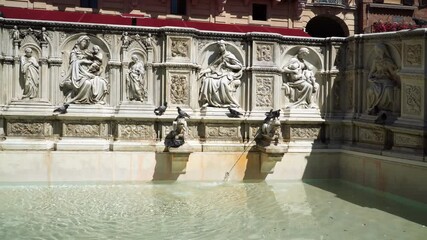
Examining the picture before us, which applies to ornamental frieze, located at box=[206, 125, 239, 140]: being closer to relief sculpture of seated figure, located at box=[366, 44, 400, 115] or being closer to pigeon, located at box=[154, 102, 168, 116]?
pigeon, located at box=[154, 102, 168, 116]

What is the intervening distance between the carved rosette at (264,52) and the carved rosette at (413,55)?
3132 millimetres

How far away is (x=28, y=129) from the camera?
417 inches

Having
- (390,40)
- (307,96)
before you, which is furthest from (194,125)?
(390,40)

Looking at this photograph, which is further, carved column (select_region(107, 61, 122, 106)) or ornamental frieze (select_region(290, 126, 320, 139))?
ornamental frieze (select_region(290, 126, 320, 139))

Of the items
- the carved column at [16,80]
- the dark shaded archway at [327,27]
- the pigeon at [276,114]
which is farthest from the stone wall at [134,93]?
the dark shaded archway at [327,27]

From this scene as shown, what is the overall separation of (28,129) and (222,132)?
14.6 feet

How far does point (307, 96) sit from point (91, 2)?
15852 millimetres

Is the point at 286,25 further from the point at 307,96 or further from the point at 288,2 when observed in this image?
the point at 307,96

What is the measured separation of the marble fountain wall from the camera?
1041cm

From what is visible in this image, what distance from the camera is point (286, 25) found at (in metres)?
27.2

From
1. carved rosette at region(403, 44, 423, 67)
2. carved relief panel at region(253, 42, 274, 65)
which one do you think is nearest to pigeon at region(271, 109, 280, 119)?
carved relief panel at region(253, 42, 274, 65)

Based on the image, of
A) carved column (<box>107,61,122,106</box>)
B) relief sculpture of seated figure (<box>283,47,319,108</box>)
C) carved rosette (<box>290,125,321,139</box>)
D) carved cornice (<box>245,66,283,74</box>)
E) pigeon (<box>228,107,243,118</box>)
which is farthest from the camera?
relief sculpture of seated figure (<box>283,47,319,108</box>)

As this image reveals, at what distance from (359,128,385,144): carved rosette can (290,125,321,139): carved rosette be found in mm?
1090

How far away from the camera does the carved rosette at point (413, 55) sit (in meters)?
9.53
